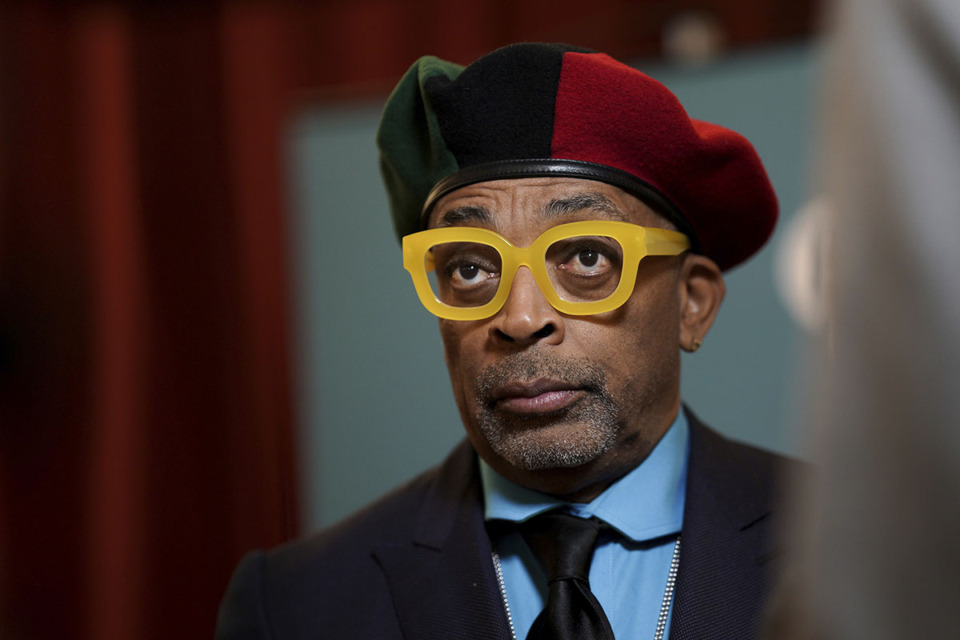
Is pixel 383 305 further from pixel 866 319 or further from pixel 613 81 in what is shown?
pixel 866 319

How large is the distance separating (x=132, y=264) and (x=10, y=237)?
0.36 m

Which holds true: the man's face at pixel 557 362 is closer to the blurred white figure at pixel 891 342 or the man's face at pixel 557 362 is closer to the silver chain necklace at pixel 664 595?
the silver chain necklace at pixel 664 595

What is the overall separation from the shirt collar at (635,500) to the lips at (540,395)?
0.15m

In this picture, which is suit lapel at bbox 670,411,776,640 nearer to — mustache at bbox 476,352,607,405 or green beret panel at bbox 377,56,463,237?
mustache at bbox 476,352,607,405

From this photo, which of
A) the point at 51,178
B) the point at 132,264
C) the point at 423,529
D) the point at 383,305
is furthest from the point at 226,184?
the point at 423,529

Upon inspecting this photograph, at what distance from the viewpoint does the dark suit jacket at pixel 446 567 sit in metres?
1.09

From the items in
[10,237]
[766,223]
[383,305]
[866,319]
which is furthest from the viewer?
[10,237]

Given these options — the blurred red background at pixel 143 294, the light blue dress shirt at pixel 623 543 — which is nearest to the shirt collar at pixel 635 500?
the light blue dress shirt at pixel 623 543

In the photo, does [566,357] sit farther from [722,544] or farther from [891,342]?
[891,342]

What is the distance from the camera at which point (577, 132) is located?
1111 mm

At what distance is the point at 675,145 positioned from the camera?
1130 millimetres

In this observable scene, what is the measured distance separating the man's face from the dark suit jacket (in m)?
0.12

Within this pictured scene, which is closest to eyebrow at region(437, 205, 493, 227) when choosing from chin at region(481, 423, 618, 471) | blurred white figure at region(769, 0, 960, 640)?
chin at region(481, 423, 618, 471)

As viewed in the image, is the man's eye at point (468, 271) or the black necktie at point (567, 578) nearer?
the black necktie at point (567, 578)
